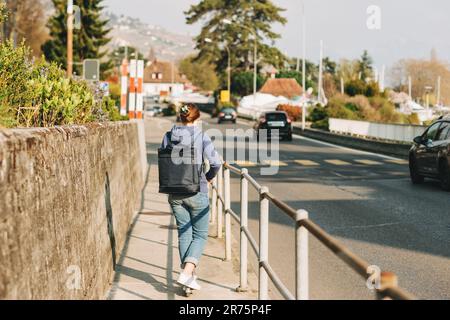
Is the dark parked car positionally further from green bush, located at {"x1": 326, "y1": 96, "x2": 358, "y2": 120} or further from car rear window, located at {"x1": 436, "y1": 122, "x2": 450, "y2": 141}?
car rear window, located at {"x1": 436, "y1": 122, "x2": 450, "y2": 141}

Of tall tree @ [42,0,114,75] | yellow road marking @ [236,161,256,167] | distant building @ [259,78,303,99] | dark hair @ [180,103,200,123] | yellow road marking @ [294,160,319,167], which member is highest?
tall tree @ [42,0,114,75]

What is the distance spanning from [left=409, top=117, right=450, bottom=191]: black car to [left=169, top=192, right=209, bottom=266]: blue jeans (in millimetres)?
10713

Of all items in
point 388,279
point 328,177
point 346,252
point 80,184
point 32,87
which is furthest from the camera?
point 328,177

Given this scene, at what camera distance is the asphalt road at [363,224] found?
291 inches

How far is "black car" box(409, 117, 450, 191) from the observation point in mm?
17750

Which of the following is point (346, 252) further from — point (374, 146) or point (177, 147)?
point (374, 146)

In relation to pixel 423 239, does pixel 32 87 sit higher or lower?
higher

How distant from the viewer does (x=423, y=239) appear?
10961mm

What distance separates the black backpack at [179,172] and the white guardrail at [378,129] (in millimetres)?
27946

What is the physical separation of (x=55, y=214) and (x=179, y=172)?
2919 millimetres

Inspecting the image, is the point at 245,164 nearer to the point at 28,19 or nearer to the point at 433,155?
the point at 433,155

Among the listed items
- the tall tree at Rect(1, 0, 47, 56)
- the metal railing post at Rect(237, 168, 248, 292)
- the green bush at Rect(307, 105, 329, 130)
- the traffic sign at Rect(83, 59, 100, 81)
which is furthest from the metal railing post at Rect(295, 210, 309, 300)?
the tall tree at Rect(1, 0, 47, 56)
